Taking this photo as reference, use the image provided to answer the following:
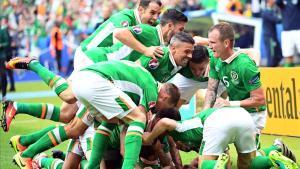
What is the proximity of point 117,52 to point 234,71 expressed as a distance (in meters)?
1.59

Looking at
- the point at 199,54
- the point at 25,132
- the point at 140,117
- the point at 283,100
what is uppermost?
the point at 199,54

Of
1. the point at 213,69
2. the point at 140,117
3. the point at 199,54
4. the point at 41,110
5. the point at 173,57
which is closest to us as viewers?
the point at 140,117

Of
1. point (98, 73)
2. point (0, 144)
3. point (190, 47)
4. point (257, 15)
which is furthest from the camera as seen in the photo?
point (257, 15)

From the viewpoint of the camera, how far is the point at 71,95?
8.77 meters

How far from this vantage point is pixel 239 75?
8523 mm

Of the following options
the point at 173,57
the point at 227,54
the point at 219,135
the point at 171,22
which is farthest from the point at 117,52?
the point at 219,135

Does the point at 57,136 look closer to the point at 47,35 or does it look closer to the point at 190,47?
the point at 190,47

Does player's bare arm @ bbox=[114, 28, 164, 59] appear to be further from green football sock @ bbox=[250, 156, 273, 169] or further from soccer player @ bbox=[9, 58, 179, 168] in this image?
green football sock @ bbox=[250, 156, 273, 169]

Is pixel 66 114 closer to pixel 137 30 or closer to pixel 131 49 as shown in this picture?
pixel 131 49

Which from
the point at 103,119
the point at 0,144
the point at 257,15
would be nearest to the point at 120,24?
the point at 103,119

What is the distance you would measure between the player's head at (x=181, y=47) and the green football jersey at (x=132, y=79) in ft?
2.51

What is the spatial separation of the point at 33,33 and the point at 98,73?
22.2m

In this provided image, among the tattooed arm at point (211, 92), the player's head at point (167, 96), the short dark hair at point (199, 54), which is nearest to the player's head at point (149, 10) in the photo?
the short dark hair at point (199, 54)

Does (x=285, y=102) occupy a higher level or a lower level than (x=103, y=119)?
lower
